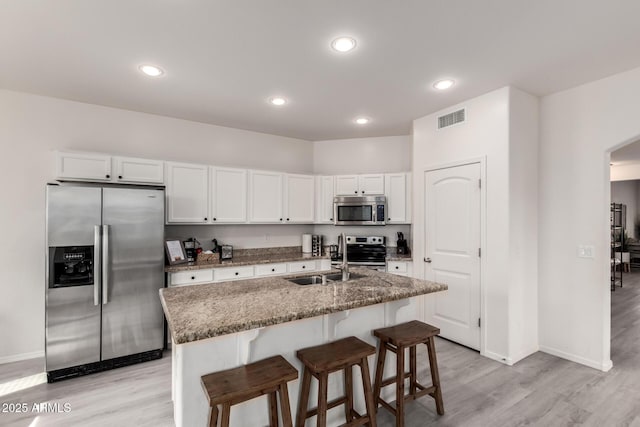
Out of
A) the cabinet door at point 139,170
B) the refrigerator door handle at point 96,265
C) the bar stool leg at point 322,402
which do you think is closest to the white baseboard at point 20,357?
the refrigerator door handle at point 96,265

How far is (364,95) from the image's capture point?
3242 millimetres

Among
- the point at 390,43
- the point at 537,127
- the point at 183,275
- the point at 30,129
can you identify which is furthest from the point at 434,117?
the point at 30,129

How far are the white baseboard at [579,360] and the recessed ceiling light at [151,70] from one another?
15.3 ft

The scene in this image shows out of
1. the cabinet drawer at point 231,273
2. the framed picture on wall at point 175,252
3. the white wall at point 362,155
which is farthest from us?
the white wall at point 362,155

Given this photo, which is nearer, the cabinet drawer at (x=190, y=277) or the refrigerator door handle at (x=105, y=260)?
the refrigerator door handle at (x=105, y=260)

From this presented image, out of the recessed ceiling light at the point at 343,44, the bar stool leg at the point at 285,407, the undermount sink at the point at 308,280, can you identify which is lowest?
the bar stool leg at the point at 285,407

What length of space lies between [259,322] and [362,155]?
386cm

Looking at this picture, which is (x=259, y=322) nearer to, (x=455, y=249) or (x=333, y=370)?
(x=333, y=370)

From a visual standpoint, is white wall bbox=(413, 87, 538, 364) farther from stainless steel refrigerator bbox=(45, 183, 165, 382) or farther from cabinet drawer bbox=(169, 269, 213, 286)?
stainless steel refrigerator bbox=(45, 183, 165, 382)

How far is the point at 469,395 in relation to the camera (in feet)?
8.10

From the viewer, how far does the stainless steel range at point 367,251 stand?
4.38 meters

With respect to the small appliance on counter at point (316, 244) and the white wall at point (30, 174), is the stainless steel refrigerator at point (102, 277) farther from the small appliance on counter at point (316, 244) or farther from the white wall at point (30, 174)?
the small appliance on counter at point (316, 244)

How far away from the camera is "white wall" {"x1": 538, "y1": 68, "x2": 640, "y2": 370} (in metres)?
2.83

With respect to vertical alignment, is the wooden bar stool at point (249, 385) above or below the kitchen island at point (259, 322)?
below
